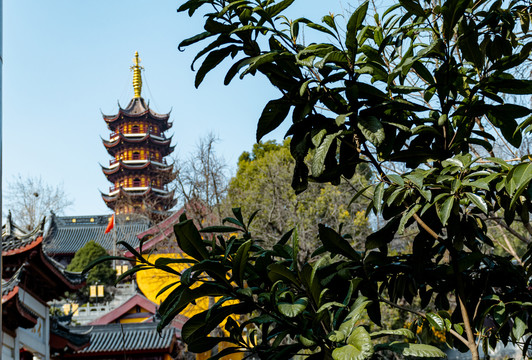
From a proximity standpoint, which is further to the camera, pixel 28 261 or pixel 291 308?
pixel 28 261

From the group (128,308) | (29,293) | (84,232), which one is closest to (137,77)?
(84,232)

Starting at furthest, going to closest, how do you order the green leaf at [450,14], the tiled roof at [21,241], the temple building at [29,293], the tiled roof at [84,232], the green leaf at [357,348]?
the tiled roof at [84,232]
the tiled roof at [21,241]
the temple building at [29,293]
the green leaf at [450,14]
the green leaf at [357,348]

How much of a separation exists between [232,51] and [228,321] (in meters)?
0.65

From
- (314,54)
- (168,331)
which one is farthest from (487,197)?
(168,331)

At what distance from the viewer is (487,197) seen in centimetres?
168

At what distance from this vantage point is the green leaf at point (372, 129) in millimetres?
1379

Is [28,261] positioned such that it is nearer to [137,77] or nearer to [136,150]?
[136,150]

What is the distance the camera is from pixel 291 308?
122 cm

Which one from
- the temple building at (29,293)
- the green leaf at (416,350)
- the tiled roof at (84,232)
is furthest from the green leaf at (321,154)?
the tiled roof at (84,232)

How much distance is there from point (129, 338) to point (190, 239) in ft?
57.5

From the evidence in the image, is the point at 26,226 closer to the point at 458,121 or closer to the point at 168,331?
the point at 168,331

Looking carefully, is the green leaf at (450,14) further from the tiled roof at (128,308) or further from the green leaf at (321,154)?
the tiled roof at (128,308)

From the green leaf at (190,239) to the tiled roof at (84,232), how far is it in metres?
31.8

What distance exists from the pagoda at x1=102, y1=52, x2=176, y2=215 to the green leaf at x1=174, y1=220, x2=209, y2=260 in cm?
3654
